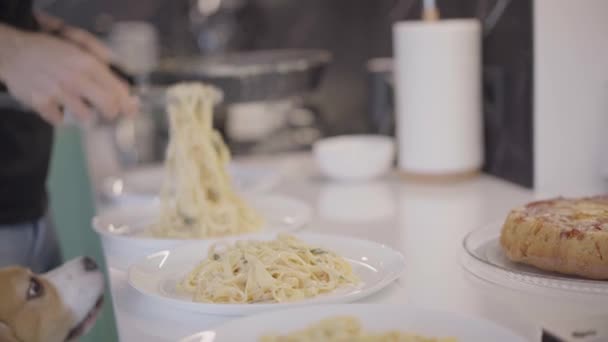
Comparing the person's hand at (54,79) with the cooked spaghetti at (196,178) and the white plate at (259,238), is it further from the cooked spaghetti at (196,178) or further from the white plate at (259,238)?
the white plate at (259,238)

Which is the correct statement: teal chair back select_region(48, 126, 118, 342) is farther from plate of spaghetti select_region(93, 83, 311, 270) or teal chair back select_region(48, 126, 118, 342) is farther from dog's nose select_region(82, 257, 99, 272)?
dog's nose select_region(82, 257, 99, 272)

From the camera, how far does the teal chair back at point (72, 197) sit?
7.57ft

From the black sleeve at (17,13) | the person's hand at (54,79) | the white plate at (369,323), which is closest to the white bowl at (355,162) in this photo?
the person's hand at (54,79)

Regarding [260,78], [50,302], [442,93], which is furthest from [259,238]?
[260,78]

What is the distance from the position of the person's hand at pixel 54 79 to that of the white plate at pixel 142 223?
0.21 m

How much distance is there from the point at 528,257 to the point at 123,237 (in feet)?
2.17

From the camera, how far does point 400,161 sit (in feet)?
6.22

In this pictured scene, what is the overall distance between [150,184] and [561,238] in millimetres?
1138

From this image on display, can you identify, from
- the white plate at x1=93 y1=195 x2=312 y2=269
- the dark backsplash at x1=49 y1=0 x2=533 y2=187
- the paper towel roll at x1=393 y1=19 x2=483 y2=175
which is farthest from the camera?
the dark backsplash at x1=49 y1=0 x2=533 y2=187

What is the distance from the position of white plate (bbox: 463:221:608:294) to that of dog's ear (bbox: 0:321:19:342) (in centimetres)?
62

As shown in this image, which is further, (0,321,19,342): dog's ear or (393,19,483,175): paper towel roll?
(393,19,483,175): paper towel roll

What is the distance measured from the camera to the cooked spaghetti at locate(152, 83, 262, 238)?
146cm

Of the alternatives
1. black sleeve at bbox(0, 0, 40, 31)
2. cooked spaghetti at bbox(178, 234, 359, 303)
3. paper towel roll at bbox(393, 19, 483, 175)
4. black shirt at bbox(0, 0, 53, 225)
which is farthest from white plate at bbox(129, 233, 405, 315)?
black sleeve at bbox(0, 0, 40, 31)

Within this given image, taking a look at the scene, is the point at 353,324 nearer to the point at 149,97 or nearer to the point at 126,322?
the point at 126,322
